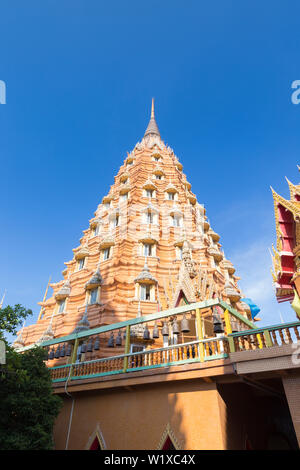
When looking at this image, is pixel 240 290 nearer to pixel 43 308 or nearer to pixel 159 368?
pixel 43 308

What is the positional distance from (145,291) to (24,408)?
1288 cm

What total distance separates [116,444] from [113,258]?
1426cm

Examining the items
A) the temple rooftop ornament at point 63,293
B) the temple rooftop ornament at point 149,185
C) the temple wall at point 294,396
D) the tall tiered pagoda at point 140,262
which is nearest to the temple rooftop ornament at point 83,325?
the tall tiered pagoda at point 140,262

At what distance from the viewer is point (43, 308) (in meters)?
25.7

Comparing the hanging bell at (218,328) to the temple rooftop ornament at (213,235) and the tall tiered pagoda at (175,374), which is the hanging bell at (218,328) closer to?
the tall tiered pagoda at (175,374)

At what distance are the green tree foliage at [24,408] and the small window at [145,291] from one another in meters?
11.7

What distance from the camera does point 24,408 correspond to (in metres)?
7.51

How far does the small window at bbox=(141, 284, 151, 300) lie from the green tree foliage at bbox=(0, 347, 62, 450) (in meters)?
11.7

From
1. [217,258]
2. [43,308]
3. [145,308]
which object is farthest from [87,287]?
[217,258]

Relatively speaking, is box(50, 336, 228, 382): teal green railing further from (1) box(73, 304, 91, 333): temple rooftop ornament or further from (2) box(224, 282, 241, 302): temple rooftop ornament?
(2) box(224, 282, 241, 302): temple rooftop ornament

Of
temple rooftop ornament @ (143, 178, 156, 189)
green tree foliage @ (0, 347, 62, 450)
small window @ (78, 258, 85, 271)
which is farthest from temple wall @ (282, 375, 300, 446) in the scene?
temple rooftop ornament @ (143, 178, 156, 189)

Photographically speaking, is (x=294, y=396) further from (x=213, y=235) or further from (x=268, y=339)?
(x=213, y=235)

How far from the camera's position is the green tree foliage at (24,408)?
287 inches

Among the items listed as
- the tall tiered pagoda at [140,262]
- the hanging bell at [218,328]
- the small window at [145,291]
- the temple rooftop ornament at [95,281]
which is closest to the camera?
the hanging bell at [218,328]
